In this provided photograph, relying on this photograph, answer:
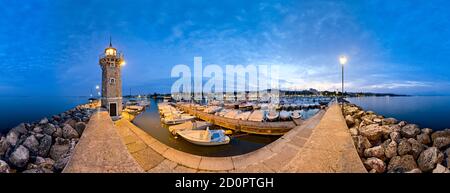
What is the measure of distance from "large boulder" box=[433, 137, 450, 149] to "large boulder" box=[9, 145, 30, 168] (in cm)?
1280

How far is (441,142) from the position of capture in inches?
197

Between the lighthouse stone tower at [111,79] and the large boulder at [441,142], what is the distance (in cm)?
2074

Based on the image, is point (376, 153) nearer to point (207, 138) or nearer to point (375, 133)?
point (375, 133)

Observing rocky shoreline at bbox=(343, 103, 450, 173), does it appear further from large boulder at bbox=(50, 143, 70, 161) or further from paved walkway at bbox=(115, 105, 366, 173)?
large boulder at bbox=(50, 143, 70, 161)

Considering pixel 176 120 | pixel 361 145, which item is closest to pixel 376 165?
pixel 361 145

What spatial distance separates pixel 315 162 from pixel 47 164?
8121mm

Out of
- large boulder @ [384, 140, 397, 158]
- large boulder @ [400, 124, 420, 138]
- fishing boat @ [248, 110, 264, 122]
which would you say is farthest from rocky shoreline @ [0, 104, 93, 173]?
fishing boat @ [248, 110, 264, 122]

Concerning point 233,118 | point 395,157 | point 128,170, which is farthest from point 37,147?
point 233,118

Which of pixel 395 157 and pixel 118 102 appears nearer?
pixel 395 157

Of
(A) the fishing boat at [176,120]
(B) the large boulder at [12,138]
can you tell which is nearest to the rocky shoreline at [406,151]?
(B) the large boulder at [12,138]

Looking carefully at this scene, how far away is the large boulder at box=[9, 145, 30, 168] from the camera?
5527mm

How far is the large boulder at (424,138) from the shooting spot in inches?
214
